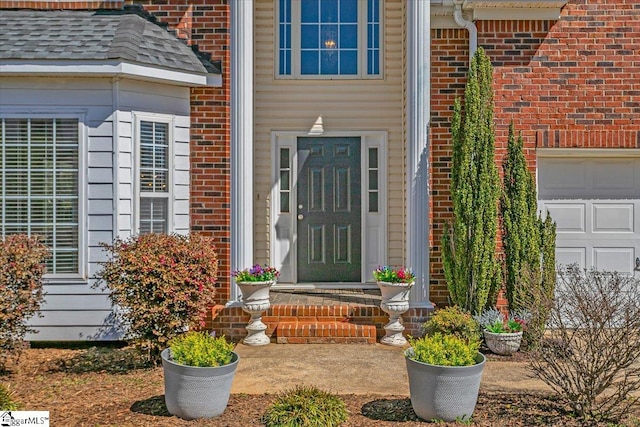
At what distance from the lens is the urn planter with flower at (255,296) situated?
6.29 metres

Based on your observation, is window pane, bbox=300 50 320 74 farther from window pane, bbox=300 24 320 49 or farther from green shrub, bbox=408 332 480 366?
green shrub, bbox=408 332 480 366

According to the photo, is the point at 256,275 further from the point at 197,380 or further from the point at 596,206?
the point at 596,206

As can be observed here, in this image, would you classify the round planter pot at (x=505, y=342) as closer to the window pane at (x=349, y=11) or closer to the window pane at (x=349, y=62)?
the window pane at (x=349, y=62)

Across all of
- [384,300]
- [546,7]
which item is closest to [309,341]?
[384,300]

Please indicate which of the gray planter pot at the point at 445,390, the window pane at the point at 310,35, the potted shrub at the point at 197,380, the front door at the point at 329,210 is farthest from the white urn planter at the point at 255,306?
the window pane at the point at 310,35

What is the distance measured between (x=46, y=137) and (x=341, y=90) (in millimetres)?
3849

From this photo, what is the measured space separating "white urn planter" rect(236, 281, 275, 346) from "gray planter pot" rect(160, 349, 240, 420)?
2.14 meters

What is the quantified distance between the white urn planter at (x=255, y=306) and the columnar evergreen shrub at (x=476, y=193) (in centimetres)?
224

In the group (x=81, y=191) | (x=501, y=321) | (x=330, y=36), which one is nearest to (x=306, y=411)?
(x=501, y=321)

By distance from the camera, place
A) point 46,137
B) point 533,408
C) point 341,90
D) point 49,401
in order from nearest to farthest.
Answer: point 533,408 < point 49,401 < point 46,137 < point 341,90

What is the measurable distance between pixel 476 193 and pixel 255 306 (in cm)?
281

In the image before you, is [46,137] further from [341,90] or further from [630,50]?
[630,50]

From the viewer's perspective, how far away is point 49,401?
181 inches

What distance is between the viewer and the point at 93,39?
251 inches
